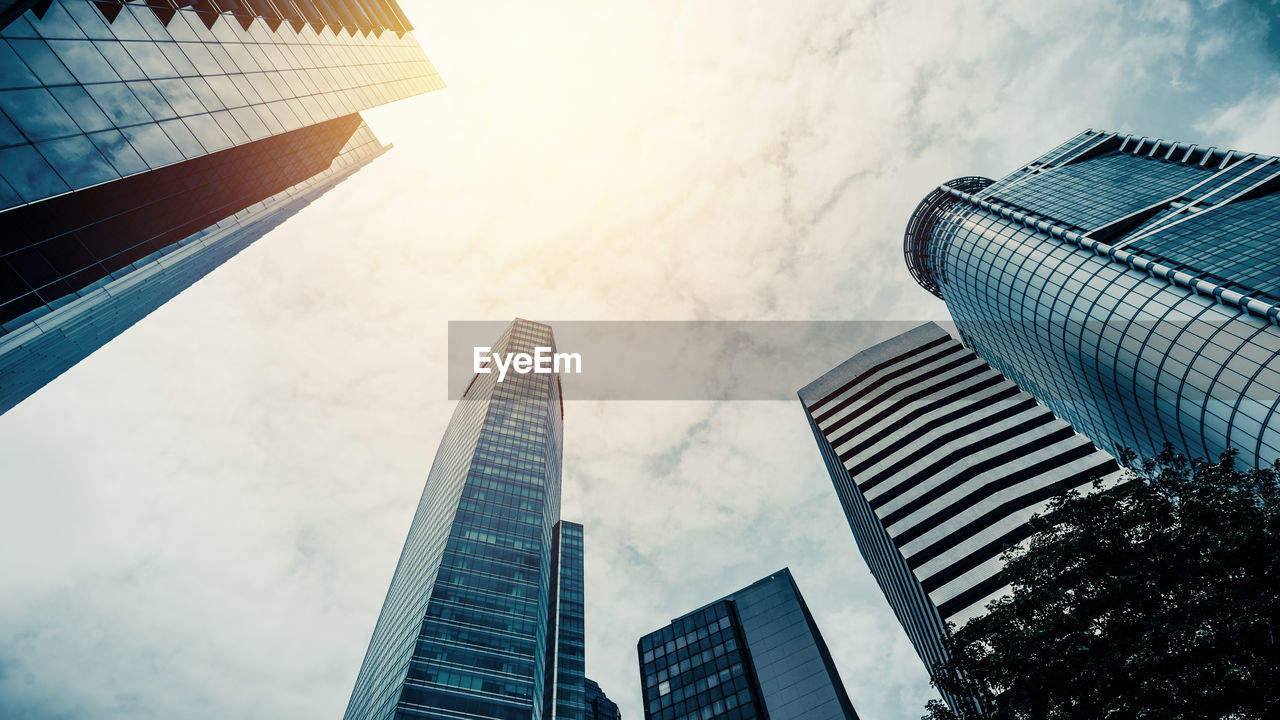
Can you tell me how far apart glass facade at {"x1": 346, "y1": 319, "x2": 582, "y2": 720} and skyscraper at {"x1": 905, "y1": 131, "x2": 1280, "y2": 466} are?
72354mm

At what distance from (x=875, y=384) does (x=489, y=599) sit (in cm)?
6616

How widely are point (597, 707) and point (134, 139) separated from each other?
459ft

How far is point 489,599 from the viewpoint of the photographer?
7081 cm

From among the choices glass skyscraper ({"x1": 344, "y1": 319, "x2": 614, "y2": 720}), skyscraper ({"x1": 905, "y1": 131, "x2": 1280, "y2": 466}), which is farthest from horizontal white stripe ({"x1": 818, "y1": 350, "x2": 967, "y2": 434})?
glass skyscraper ({"x1": 344, "y1": 319, "x2": 614, "y2": 720})

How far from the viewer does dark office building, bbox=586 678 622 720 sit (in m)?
124

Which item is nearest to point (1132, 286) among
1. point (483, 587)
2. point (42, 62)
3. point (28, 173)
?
point (42, 62)

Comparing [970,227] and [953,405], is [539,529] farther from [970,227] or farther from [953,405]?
[970,227]

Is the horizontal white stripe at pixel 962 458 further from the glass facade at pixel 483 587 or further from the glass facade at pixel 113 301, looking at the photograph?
the glass facade at pixel 113 301

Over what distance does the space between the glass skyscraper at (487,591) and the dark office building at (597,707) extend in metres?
37.7

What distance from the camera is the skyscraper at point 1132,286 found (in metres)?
45.2

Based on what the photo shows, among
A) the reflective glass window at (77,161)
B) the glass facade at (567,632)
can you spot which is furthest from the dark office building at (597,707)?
the reflective glass window at (77,161)

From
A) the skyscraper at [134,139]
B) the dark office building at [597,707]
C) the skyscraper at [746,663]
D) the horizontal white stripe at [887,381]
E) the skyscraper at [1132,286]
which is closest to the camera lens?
the skyscraper at [134,139]

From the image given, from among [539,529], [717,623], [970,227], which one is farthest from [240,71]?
[970,227]

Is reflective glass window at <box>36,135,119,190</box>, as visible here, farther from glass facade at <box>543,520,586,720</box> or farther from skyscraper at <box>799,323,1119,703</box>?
glass facade at <box>543,520,586,720</box>
